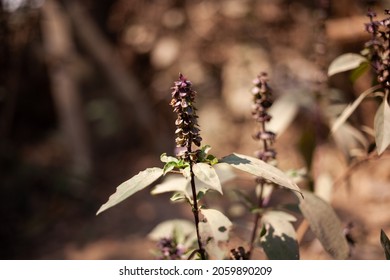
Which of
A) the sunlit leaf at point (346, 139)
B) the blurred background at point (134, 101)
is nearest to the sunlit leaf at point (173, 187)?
the sunlit leaf at point (346, 139)

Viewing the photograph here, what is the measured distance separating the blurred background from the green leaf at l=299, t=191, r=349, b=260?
4.69 ft

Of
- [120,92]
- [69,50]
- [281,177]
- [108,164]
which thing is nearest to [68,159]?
[108,164]

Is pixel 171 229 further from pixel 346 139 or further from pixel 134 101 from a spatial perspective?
pixel 134 101

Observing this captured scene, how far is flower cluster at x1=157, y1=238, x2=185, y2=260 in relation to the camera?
1051 millimetres

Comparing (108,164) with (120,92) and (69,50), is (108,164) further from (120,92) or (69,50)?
(69,50)

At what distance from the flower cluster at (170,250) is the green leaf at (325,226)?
1.07ft

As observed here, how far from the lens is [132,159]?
4.15m

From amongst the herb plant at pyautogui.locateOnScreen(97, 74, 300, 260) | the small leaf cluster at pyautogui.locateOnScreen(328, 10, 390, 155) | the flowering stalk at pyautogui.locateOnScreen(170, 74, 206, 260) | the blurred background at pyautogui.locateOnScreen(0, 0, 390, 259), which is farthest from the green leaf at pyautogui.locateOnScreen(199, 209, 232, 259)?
the blurred background at pyautogui.locateOnScreen(0, 0, 390, 259)

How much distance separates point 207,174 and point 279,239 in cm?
32

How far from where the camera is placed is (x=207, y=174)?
2.57 ft

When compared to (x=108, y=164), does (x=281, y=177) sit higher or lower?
lower

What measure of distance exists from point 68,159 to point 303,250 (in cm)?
260

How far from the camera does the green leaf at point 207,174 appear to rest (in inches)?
→ 29.8

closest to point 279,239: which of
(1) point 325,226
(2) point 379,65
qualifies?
(1) point 325,226
